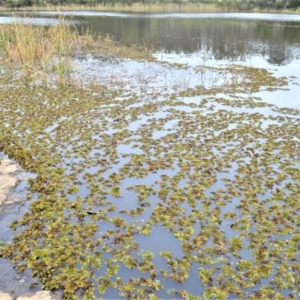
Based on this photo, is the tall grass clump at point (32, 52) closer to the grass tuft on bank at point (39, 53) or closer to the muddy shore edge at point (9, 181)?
the grass tuft on bank at point (39, 53)

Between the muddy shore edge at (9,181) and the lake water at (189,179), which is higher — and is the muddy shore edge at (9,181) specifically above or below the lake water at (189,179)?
above

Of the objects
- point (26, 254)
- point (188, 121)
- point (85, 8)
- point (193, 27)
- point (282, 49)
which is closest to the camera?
point (26, 254)

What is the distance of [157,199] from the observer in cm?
442

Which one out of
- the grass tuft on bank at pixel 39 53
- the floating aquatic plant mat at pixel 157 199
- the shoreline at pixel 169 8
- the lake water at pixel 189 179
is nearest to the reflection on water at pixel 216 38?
the grass tuft on bank at pixel 39 53

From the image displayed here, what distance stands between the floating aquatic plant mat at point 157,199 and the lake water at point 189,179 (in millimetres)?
16

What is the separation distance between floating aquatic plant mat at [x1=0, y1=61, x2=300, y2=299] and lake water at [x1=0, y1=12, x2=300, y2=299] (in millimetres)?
16

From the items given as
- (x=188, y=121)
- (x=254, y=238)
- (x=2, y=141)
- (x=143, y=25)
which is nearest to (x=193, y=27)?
(x=143, y=25)

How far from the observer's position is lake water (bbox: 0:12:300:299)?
324 cm

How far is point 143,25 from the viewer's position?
935 inches

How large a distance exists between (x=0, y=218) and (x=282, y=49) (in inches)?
614

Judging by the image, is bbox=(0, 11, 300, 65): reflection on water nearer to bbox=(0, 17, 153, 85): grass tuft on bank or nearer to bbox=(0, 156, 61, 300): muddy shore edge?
bbox=(0, 17, 153, 85): grass tuft on bank

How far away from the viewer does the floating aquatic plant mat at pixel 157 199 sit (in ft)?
10.5

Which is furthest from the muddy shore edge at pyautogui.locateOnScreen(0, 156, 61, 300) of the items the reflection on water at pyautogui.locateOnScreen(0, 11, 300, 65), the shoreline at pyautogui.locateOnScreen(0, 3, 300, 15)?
the shoreline at pyautogui.locateOnScreen(0, 3, 300, 15)

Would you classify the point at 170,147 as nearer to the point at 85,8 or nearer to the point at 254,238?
the point at 254,238
